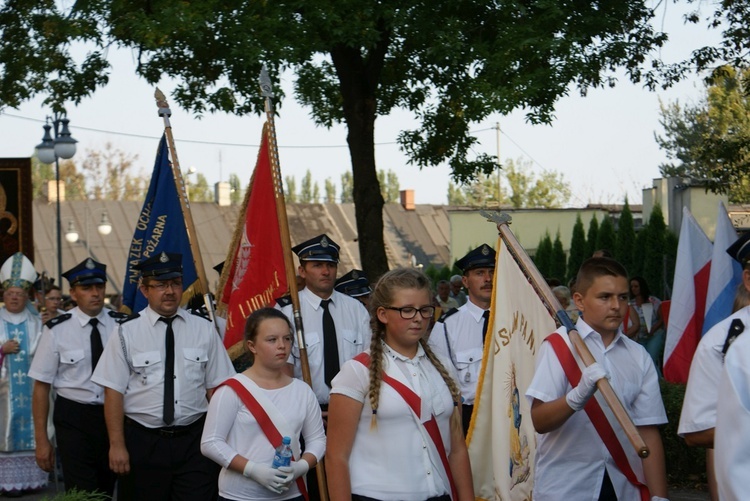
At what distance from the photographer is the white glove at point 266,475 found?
18.6 feet

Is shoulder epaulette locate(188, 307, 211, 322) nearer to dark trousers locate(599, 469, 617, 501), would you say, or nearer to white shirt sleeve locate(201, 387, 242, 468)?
white shirt sleeve locate(201, 387, 242, 468)

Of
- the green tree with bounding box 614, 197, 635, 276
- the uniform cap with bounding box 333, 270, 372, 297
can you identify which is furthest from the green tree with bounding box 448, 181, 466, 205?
the uniform cap with bounding box 333, 270, 372, 297

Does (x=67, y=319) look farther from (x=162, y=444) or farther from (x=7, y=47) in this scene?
(x=7, y=47)

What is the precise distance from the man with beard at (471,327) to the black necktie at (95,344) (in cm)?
231

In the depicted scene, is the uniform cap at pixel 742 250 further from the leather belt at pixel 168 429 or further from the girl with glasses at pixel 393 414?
the leather belt at pixel 168 429

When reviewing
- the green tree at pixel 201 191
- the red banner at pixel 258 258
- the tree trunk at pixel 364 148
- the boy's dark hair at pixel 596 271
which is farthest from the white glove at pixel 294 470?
the green tree at pixel 201 191

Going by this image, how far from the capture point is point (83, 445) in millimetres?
8281

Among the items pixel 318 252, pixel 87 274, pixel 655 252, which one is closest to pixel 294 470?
pixel 318 252

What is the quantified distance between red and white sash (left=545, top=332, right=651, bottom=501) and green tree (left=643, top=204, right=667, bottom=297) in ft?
69.8

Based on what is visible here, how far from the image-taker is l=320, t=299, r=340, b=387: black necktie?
320 inches

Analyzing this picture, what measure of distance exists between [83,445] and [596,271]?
4250 millimetres

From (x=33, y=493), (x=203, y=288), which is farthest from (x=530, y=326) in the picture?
(x=33, y=493)

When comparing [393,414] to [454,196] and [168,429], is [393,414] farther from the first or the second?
[454,196]

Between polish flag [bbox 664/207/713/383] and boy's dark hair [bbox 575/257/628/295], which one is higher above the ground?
boy's dark hair [bbox 575/257/628/295]
